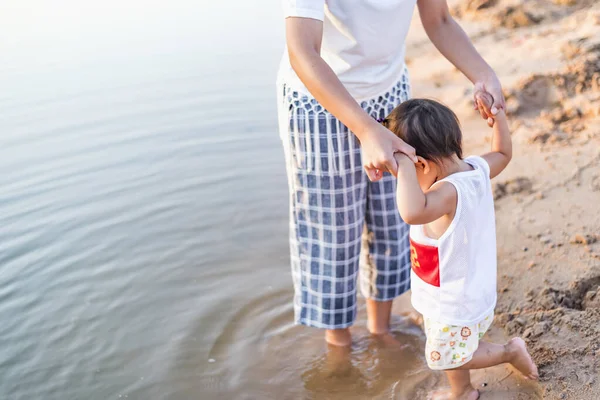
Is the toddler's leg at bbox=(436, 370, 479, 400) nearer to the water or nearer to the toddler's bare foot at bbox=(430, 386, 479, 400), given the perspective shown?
the toddler's bare foot at bbox=(430, 386, 479, 400)

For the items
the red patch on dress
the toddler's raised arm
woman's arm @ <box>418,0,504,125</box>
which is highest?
woman's arm @ <box>418,0,504,125</box>

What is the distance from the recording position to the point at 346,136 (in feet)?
7.51

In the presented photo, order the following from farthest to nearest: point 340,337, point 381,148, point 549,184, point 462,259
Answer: point 549,184, point 340,337, point 462,259, point 381,148

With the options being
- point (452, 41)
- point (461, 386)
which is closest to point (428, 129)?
point (452, 41)

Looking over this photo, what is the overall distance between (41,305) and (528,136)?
304 cm

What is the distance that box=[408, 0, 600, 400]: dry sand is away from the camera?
236 centimetres

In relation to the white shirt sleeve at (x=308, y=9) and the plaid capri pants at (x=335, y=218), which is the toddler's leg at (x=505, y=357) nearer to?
the plaid capri pants at (x=335, y=218)

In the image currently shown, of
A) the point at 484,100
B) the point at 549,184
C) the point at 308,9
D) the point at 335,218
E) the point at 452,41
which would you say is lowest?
the point at 549,184

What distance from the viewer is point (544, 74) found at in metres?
4.71

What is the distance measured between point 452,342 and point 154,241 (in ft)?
8.02

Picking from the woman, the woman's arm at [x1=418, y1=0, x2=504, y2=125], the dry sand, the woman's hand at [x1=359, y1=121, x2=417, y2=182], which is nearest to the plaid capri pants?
the woman

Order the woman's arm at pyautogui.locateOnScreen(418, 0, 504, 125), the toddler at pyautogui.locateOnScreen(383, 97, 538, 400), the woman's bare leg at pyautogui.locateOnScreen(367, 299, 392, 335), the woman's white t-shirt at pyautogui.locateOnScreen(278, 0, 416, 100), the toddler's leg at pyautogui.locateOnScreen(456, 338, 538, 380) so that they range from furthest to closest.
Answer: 1. the woman's bare leg at pyautogui.locateOnScreen(367, 299, 392, 335)
2. the woman's arm at pyautogui.locateOnScreen(418, 0, 504, 125)
3. the toddler's leg at pyautogui.locateOnScreen(456, 338, 538, 380)
4. the woman's white t-shirt at pyautogui.locateOnScreen(278, 0, 416, 100)
5. the toddler at pyautogui.locateOnScreen(383, 97, 538, 400)

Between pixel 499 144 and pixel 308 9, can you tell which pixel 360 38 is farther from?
pixel 499 144

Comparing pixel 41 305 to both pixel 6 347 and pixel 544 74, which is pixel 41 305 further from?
pixel 544 74
